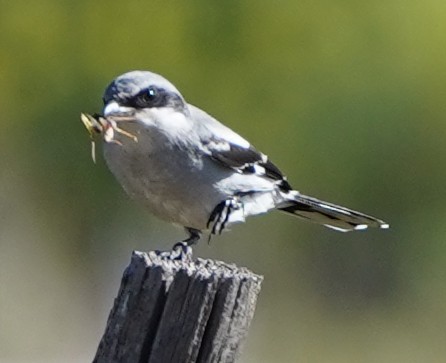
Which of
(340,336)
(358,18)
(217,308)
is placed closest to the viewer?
(217,308)

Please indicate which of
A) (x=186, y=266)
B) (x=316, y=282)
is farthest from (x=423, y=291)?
(x=186, y=266)

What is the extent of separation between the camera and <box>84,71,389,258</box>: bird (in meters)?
4.53

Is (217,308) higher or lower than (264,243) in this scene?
lower

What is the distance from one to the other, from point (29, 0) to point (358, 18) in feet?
9.13

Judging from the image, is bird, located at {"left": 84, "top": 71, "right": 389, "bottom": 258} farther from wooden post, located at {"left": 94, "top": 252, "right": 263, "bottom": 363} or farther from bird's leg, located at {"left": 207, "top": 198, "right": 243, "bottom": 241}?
wooden post, located at {"left": 94, "top": 252, "right": 263, "bottom": 363}

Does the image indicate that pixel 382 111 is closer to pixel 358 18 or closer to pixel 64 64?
pixel 358 18

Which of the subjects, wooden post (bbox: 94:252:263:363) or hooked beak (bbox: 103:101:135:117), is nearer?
wooden post (bbox: 94:252:263:363)

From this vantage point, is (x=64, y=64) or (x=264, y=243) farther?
(x=264, y=243)

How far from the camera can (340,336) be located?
35.4 ft

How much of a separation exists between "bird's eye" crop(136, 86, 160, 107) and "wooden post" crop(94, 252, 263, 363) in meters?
1.64

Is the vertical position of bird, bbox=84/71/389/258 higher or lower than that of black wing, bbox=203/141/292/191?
lower

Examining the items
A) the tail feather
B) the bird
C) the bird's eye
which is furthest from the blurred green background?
the bird's eye

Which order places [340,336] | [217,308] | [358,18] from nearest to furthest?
[217,308]
[340,336]
[358,18]

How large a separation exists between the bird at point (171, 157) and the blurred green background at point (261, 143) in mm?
5646
